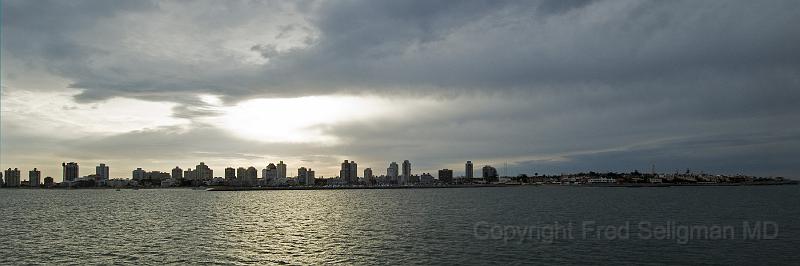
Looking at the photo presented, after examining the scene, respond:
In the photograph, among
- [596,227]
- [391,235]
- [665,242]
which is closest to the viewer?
[665,242]

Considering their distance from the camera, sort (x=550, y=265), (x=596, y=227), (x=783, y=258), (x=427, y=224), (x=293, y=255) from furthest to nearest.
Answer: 1. (x=427, y=224)
2. (x=596, y=227)
3. (x=293, y=255)
4. (x=783, y=258)
5. (x=550, y=265)

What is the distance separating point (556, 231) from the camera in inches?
2763

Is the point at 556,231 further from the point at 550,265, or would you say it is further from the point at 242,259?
the point at 242,259

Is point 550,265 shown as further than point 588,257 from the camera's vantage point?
No

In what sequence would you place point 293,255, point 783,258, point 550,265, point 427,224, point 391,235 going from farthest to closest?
point 427,224 < point 391,235 < point 293,255 < point 783,258 < point 550,265

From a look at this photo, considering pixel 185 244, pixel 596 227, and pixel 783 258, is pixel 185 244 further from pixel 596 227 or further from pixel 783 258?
pixel 783 258

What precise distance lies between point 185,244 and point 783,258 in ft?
195

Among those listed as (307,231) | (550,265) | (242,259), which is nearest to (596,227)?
(550,265)

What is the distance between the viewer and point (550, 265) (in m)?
44.7

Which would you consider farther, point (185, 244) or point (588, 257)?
point (185, 244)

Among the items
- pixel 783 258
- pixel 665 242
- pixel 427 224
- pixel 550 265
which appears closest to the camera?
pixel 550 265

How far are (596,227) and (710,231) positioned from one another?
13905 millimetres

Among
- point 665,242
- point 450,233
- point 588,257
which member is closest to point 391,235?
point 450,233

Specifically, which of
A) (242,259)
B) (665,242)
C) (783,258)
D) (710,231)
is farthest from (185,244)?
(710,231)
